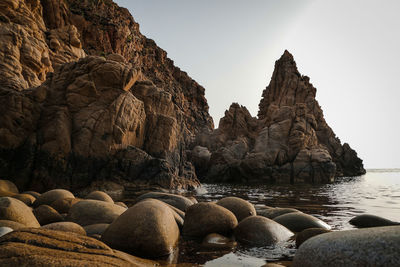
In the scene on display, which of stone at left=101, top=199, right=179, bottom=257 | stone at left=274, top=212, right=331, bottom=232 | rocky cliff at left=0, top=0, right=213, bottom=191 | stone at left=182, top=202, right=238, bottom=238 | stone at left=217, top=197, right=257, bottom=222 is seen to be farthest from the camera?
rocky cliff at left=0, top=0, right=213, bottom=191

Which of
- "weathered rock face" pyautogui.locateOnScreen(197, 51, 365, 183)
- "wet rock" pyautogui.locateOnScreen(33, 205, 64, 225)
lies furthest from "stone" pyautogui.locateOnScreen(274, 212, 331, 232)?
"weathered rock face" pyautogui.locateOnScreen(197, 51, 365, 183)

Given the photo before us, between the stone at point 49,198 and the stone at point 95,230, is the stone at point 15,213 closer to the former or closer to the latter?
the stone at point 95,230

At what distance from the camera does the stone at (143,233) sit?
4199 mm

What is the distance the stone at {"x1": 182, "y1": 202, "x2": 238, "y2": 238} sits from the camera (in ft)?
19.0

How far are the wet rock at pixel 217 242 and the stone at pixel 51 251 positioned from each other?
245 centimetres

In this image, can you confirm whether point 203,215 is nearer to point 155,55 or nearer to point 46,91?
point 46,91

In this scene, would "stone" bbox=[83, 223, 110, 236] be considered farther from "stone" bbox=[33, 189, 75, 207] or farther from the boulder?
"stone" bbox=[33, 189, 75, 207]

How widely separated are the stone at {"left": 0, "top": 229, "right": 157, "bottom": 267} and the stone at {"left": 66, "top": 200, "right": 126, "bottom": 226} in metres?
2.93

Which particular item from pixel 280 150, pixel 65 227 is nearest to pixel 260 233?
pixel 65 227

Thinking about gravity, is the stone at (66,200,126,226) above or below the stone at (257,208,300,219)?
above

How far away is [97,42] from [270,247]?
154ft

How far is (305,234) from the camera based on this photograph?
5027 millimetres

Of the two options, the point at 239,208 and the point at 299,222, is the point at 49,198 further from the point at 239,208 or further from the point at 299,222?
the point at 299,222

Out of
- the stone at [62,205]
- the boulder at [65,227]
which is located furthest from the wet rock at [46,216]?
the boulder at [65,227]
